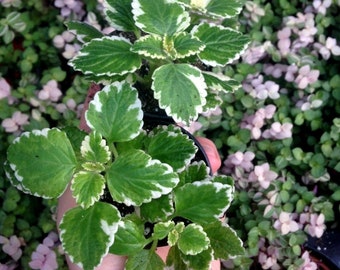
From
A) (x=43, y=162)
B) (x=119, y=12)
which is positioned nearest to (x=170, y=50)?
(x=119, y=12)

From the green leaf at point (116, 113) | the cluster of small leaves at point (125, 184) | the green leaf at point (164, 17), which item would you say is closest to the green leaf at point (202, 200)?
the cluster of small leaves at point (125, 184)

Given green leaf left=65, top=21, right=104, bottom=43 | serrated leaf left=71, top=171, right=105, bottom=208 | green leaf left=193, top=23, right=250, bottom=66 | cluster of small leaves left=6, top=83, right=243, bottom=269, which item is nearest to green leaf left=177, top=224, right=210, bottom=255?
cluster of small leaves left=6, top=83, right=243, bottom=269

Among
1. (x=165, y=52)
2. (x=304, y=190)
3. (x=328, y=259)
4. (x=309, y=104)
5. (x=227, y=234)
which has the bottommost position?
(x=328, y=259)

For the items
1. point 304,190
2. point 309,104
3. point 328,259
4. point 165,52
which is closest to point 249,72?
point 309,104

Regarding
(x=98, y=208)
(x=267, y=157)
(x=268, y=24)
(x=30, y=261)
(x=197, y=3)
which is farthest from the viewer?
(x=268, y=24)

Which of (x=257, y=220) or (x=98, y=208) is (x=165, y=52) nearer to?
(x=98, y=208)

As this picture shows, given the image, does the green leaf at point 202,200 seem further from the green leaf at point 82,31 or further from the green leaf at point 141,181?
the green leaf at point 82,31

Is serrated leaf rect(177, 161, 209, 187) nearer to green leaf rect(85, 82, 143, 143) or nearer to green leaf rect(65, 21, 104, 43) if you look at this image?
green leaf rect(85, 82, 143, 143)
